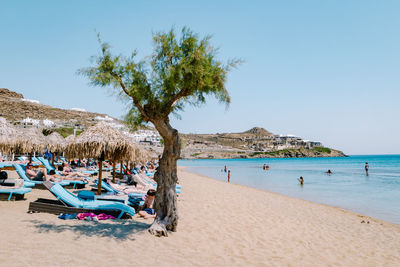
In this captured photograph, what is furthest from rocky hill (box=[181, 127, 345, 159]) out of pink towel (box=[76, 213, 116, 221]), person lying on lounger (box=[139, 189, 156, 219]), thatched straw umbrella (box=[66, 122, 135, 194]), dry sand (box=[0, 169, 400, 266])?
pink towel (box=[76, 213, 116, 221])

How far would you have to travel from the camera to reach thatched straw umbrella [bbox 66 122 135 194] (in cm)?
821

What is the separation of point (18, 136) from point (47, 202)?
921 centimetres

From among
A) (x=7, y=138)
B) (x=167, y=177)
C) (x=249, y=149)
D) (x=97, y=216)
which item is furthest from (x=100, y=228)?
(x=249, y=149)

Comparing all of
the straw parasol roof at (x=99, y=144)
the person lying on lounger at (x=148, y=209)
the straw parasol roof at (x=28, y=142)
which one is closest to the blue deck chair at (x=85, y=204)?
the person lying on lounger at (x=148, y=209)

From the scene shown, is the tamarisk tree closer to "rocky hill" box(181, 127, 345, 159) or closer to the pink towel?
the pink towel

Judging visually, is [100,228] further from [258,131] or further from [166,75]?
[258,131]

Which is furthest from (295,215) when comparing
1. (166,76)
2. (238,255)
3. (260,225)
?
(166,76)

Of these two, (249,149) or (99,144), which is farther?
(249,149)

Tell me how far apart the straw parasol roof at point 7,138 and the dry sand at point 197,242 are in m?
6.17

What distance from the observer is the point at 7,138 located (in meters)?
12.8

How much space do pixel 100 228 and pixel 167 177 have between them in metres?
1.79

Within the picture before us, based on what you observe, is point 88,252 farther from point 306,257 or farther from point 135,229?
point 306,257

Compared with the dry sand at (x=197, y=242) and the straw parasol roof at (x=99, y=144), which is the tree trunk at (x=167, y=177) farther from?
the straw parasol roof at (x=99, y=144)

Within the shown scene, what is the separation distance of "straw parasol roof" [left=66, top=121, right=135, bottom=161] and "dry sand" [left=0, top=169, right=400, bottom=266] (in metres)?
2.08
